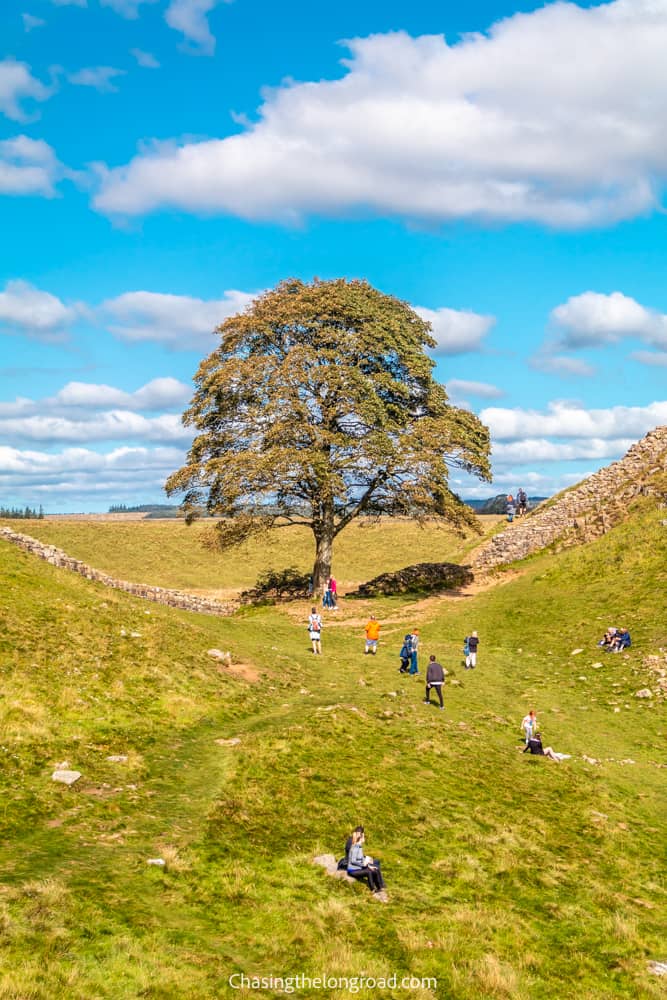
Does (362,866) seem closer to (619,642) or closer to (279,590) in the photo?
(619,642)

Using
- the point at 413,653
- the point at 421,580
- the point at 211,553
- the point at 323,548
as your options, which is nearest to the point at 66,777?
the point at 413,653

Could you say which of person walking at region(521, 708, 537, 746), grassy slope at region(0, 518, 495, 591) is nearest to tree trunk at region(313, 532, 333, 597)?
grassy slope at region(0, 518, 495, 591)

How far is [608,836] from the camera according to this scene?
1647 centimetres

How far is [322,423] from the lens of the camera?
150ft

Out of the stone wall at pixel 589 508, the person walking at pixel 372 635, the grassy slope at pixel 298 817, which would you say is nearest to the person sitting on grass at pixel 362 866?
the grassy slope at pixel 298 817

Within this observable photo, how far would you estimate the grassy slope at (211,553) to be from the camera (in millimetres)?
72562

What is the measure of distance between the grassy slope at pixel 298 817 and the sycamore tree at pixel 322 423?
50.2 feet

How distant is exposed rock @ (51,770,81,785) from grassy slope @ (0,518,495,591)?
165 feet

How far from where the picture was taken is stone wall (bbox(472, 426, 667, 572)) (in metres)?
50.4

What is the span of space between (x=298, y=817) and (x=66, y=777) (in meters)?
5.58

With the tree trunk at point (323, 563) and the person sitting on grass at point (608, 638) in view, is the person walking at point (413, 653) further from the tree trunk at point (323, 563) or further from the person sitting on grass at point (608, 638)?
the tree trunk at point (323, 563)

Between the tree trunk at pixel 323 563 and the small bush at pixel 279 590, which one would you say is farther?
the small bush at pixel 279 590

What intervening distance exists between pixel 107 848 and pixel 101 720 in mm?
6800

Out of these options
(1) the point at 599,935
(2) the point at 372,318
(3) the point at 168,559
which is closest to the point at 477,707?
(1) the point at 599,935
